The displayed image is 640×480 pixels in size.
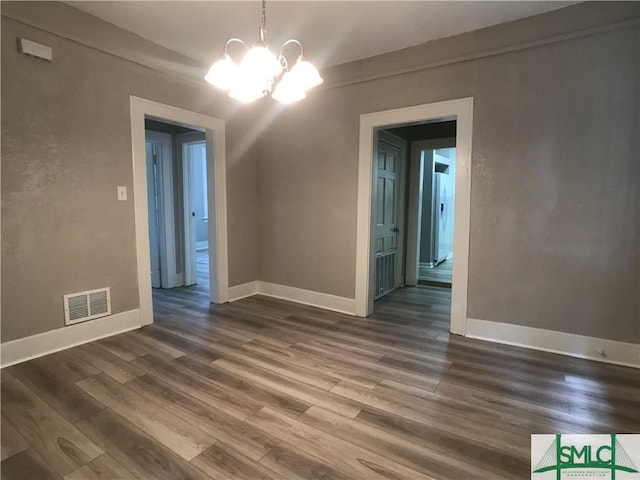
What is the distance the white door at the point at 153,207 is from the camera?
485 cm

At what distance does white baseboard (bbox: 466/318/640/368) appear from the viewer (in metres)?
2.61

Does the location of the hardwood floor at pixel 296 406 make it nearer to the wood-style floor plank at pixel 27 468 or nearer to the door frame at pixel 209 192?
the wood-style floor plank at pixel 27 468

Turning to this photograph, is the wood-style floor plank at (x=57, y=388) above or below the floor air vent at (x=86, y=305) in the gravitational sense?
below

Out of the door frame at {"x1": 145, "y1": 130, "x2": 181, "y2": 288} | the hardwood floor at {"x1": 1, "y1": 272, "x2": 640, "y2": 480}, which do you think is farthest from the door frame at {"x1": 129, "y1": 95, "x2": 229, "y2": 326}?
the door frame at {"x1": 145, "y1": 130, "x2": 181, "y2": 288}

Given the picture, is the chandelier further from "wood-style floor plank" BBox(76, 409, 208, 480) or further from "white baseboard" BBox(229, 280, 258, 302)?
"white baseboard" BBox(229, 280, 258, 302)

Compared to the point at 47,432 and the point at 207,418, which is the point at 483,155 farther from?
the point at 47,432

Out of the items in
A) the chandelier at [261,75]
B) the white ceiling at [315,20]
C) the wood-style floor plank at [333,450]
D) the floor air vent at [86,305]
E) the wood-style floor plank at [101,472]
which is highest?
the white ceiling at [315,20]

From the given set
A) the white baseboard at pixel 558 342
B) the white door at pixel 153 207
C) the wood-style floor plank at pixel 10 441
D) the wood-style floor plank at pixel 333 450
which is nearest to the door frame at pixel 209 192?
the white door at pixel 153 207

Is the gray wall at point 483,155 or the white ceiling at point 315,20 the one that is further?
the white ceiling at point 315,20

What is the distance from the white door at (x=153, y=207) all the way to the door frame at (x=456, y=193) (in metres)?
2.98

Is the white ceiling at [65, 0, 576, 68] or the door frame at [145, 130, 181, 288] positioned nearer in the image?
the white ceiling at [65, 0, 576, 68]

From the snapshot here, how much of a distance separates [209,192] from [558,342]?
379cm

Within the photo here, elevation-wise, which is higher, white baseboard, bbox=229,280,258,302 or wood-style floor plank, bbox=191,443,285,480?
white baseboard, bbox=229,280,258,302

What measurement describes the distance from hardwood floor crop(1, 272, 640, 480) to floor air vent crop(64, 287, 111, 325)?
265 mm
